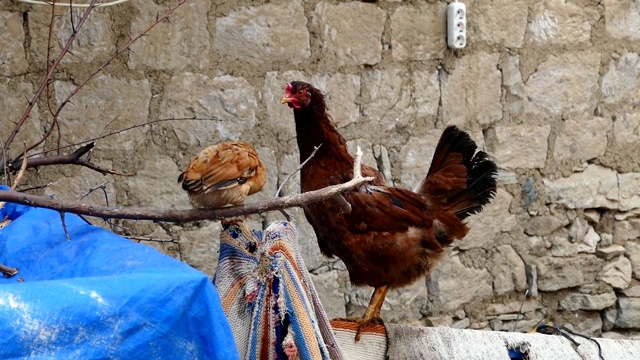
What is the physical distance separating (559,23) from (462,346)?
2023mm

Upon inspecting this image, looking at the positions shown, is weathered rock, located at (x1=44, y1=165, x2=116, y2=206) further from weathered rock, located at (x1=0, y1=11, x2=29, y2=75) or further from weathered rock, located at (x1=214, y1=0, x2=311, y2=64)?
weathered rock, located at (x1=214, y1=0, x2=311, y2=64)

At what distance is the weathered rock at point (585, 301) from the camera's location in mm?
3920

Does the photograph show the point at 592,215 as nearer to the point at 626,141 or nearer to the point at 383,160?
the point at 626,141

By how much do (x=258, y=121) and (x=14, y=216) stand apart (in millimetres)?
1496

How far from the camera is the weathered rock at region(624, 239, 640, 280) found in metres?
3.94

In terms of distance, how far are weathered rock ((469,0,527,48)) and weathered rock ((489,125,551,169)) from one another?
15.7 inches

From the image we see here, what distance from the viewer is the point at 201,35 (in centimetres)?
311

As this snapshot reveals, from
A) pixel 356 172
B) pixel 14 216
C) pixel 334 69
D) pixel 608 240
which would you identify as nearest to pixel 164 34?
pixel 334 69

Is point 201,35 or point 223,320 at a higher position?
point 201,35

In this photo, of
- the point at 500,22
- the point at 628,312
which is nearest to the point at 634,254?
the point at 628,312

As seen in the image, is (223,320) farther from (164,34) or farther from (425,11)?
(425,11)

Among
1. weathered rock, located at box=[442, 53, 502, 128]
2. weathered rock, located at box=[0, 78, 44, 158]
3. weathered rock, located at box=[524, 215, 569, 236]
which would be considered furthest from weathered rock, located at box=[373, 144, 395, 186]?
weathered rock, located at box=[0, 78, 44, 158]

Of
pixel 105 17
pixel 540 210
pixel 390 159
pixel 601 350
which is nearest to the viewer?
pixel 601 350

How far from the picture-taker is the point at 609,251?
12.8ft
